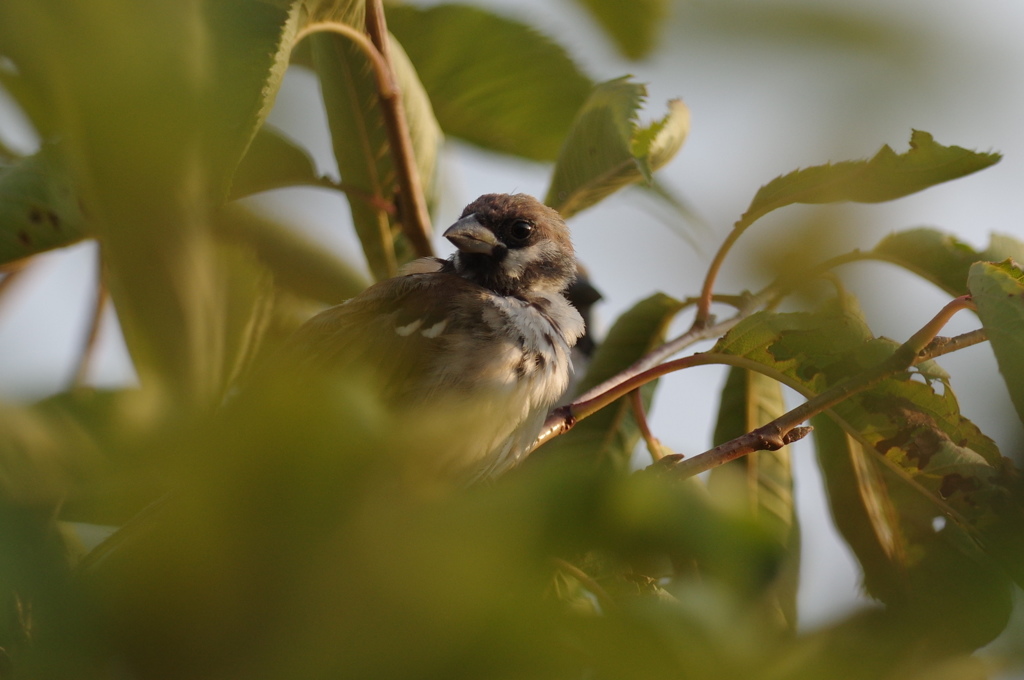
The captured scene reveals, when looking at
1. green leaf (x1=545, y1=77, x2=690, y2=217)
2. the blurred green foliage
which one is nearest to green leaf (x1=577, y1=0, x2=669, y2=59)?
green leaf (x1=545, y1=77, x2=690, y2=217)

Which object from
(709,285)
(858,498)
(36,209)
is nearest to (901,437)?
(858,498)

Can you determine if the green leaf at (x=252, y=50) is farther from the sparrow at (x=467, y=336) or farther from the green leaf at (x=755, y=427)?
the green leaf at (x=755, y=427)

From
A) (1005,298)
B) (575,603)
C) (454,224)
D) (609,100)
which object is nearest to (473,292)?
(454,224)

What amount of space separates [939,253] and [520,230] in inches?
59.2

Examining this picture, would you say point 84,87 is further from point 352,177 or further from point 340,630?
point 352,177

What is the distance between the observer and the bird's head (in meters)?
3.29

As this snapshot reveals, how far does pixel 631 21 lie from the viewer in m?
2.51

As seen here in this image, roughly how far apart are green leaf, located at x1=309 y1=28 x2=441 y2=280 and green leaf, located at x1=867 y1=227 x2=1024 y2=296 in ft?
4.35

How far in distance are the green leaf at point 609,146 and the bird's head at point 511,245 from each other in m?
0.51

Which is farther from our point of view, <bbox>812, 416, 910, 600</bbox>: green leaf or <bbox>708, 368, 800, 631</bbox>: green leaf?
<bbox>708, 368, 800, 631</bbox>: green leaf

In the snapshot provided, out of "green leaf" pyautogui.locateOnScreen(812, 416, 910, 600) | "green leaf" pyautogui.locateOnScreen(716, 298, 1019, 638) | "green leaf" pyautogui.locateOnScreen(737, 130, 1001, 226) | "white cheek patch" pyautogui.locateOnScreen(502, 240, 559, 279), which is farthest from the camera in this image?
"white cheek patch" pyautogui.locateOnScreen(502, 240, 559, 279)

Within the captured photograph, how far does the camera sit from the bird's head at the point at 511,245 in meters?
3.29

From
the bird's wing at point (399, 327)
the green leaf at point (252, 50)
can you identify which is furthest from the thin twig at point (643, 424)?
the green leaf at point (252, 50)

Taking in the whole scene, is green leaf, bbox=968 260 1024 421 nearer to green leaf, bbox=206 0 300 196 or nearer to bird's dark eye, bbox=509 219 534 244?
green leaf, bbox=206 0 300 196
